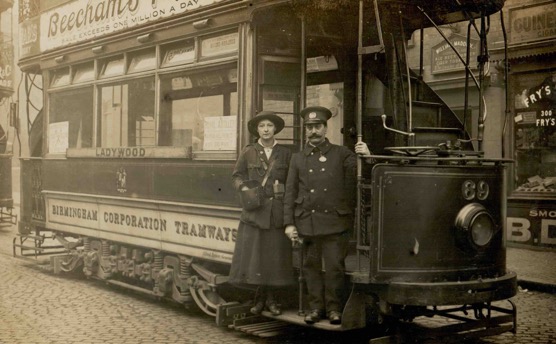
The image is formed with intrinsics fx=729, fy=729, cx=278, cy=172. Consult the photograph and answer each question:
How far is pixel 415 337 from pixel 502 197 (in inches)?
56.5

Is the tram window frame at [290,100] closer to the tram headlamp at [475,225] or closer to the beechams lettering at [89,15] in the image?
the tram headlamp at [475,225]

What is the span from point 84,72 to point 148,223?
8.31 ft

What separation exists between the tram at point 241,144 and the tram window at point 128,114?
0.08 feet

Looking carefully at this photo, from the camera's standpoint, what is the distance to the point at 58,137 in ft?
33.3

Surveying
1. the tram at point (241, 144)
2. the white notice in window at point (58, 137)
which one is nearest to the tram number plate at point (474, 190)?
the tram at point (241, 144)

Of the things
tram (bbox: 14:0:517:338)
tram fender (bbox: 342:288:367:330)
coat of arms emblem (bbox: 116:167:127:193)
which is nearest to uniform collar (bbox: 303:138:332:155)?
tram (bbox: 14:0:517:338)

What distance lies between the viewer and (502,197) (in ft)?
19.9

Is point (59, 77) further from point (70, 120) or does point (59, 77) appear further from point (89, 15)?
point (89, 15)

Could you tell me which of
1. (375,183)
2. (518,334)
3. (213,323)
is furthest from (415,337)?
(213,323)

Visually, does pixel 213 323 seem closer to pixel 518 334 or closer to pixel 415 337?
pixel 415 337

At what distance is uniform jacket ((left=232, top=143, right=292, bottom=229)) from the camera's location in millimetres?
6266

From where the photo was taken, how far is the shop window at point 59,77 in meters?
9.94

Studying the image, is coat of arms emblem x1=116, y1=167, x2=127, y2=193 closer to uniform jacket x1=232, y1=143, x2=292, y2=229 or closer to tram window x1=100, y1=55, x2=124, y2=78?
tram window x1=100, y1=55, x2=124, y2=78

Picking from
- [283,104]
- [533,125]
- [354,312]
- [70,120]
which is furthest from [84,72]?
[533,125]
